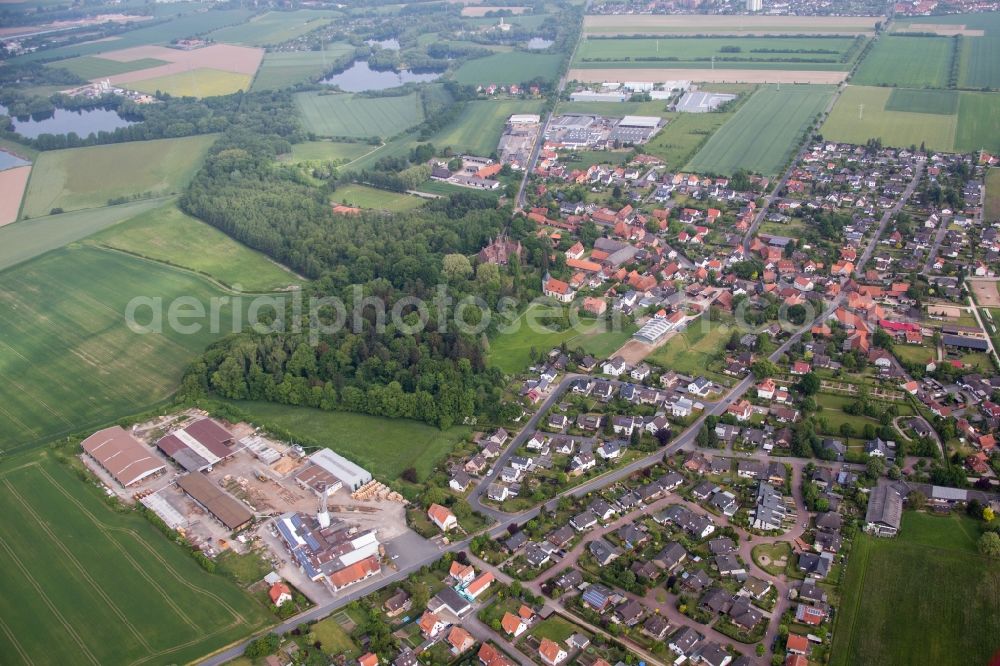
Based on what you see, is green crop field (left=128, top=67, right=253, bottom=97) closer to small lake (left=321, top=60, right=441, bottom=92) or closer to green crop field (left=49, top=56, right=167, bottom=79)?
green crop field (left=49, top=56, right=167, bottom=79)

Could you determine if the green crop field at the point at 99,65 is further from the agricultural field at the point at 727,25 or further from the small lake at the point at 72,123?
the agricultural field at the point at 727,25

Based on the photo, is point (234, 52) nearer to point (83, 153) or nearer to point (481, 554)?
point (83, 153)

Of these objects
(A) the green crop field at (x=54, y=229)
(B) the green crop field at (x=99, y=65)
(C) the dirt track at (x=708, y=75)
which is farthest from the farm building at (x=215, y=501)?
(B) the green crop field at (x=99, y=65)

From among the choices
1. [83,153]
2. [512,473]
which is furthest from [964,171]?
[83,153]

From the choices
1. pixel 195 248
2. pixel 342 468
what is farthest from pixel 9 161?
pixel 342 468

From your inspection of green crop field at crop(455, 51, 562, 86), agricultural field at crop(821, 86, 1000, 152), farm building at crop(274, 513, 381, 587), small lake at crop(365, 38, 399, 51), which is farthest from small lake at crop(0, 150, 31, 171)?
agricultural field at crop(821, 86, 1000, 152)

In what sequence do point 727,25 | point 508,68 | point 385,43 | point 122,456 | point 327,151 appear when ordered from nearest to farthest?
point 122,456 → point 327,151 → point 508,68 → point 727,25 → point 385,43

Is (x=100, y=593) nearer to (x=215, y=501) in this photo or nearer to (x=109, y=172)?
(x=215, y=501)
